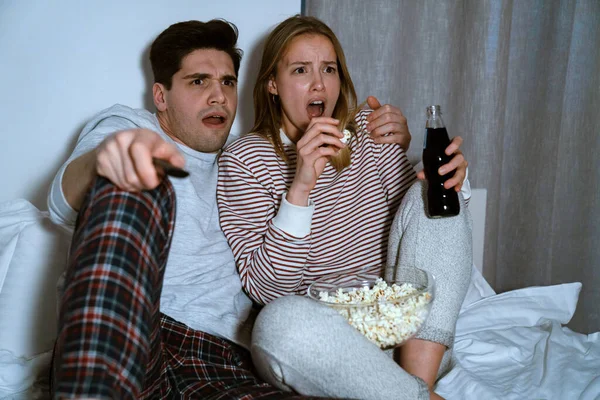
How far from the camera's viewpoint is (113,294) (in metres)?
0.77

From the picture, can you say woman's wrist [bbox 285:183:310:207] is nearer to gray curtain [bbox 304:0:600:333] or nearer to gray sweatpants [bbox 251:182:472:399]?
gray sweatpants [bbox 251:182:472:399]

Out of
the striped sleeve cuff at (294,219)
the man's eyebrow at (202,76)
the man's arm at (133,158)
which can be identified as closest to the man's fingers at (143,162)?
the man's arm at (133,158)

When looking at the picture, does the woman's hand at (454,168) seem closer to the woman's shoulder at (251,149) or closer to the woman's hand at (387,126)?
the woman's hand at (387,126)

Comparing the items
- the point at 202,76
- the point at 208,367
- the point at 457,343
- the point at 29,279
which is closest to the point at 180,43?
the point at 202,76

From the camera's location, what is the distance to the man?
761mm

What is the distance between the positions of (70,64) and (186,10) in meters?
0.35

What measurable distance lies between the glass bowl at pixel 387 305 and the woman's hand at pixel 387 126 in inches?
17.2

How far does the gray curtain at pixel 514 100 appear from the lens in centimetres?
182

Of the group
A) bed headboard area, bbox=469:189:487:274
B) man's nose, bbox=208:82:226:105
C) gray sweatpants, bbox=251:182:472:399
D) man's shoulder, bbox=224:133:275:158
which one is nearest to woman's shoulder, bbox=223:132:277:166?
man's shoulder, bbox=224:133:275:158

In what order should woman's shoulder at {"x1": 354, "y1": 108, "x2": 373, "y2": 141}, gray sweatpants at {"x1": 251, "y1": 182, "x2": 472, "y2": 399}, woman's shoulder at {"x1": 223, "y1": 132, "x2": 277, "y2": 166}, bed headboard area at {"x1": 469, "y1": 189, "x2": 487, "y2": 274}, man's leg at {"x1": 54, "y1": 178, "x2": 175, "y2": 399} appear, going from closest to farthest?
man's leg at {"x1": 54, "y1": 178, "x2": 175, "y2": 399}
gray sweatpants at {"x1": 251, "y1": 182, "x2": 472, "y2": 399}
woman's shoulder at {"x1": 223, "y1": 132, "x2": 277, "y2": 166}
woman's shoulder at {"x1": 354, "y1": 108, "x2": 373, "y2": 141}
bed headboard area at {"x1": 469, "y1": 189, "x2": 487, "y2": 274}

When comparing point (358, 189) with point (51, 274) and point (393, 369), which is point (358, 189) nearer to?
point (393, 369)

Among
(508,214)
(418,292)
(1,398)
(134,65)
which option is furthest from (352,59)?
(1,398)

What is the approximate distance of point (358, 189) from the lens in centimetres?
141

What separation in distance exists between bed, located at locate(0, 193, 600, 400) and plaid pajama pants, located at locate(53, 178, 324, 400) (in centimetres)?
42
